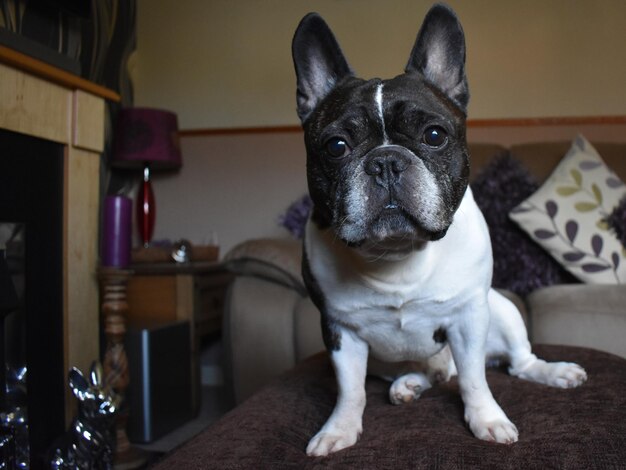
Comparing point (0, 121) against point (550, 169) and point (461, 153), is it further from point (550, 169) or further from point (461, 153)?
point (550, 169)

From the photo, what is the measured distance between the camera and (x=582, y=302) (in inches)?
70.7

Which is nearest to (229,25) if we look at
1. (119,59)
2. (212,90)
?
(212,90)

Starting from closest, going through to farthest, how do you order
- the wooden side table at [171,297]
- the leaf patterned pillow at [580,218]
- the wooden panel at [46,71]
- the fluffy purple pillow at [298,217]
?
the wooden panel at [46,71], the leaf patterned pillow at [580,218], the wooden side table at [171,297], the fluffy purple pillow at [298,217]

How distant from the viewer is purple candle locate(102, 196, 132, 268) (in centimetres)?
188

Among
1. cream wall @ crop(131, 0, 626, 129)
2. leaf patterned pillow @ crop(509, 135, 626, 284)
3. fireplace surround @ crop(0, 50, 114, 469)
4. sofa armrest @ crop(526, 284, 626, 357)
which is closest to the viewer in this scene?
fireplace surround @ crop(0, 50, 114, 469)

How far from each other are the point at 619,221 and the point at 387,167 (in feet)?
4.96

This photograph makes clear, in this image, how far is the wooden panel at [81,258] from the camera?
1840mm

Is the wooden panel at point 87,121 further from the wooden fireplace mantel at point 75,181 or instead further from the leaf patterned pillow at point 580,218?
the leaf patterned pillow at point 580,218

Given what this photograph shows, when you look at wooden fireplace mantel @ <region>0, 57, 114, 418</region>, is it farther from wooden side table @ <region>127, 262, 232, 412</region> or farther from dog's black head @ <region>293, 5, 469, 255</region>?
dog's black head @ <region>293, 5, 469, 255</region>

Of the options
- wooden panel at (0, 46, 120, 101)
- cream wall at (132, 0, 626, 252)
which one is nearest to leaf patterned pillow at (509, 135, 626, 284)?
cream wall at (132, 0, 626, 252)

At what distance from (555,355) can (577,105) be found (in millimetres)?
1849

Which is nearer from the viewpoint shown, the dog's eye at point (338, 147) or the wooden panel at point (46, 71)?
the dog's eye at point (338, 147)

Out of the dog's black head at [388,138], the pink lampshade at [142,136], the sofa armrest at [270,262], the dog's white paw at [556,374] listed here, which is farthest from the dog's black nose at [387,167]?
the pink lampshade at [142,136]

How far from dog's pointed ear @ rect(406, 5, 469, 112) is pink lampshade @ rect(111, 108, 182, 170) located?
183 centimetres
